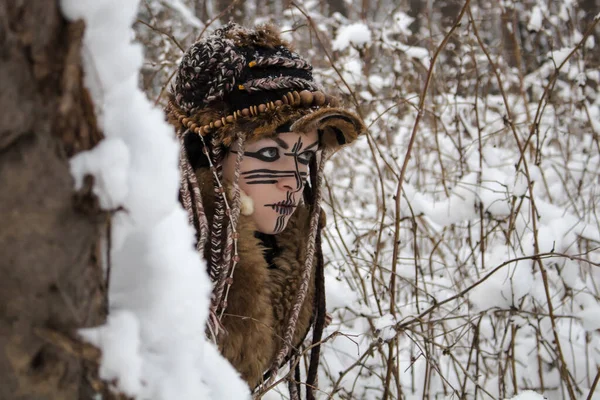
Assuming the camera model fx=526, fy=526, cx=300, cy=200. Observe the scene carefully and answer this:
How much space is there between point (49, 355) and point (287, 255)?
109 cm

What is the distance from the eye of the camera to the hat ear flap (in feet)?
4.50

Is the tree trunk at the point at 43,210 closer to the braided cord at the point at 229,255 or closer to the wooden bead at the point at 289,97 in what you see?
the braided cord at the point at 229,255

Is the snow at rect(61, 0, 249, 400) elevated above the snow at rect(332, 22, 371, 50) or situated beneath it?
situated beneath

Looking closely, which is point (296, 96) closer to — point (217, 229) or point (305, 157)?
point (305, 157)

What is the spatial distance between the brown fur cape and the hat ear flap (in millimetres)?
298

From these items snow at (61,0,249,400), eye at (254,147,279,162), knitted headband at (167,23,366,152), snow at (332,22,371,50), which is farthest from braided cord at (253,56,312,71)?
snow at (332,22,371,50)

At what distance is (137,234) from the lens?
23.9 inches

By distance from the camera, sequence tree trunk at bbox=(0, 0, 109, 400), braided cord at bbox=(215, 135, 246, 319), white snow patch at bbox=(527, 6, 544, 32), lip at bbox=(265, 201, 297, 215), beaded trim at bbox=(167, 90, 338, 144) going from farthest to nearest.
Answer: white snow patch at bbox=(527, 6, 544, 32)
lip at bbox=(265, 201, 297, 215)
beaded trim at bbox=(167, 90, 338, 144)
braided cord at bbox=(215, 135, 246, 319)
tree trunk at bbox=(0, 0, 109, 400)

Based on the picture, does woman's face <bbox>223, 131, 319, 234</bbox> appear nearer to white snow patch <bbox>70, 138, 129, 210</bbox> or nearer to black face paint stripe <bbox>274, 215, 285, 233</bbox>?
black face paint stripe <bbox>274, 215, 285, 233</bbox>

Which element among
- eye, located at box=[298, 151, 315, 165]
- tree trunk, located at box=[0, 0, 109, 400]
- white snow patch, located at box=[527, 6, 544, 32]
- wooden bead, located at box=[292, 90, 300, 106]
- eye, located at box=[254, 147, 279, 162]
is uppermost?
white snow patch, located at box=[527, 6, 544, 32]

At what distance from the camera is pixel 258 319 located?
4.47 feet

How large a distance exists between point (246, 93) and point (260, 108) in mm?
66

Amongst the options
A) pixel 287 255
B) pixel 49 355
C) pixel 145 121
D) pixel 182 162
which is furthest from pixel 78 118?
pixel 287 255

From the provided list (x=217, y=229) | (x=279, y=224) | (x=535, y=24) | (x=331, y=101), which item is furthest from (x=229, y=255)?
(x=535, y=24)
